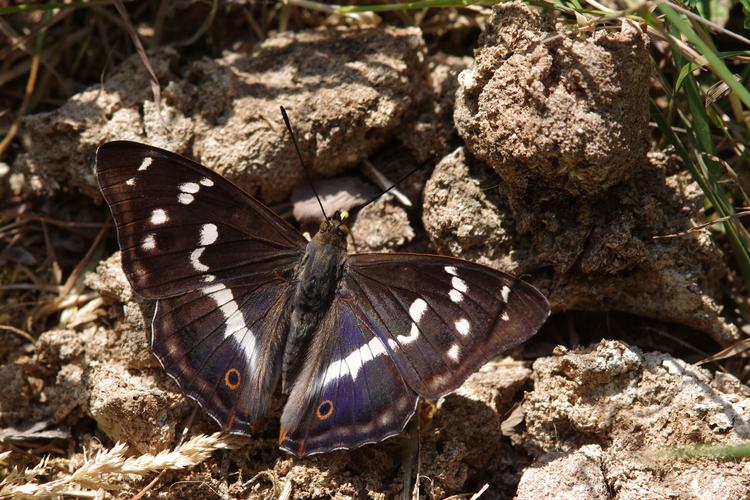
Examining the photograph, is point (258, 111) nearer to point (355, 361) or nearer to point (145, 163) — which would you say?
point (145, 163)

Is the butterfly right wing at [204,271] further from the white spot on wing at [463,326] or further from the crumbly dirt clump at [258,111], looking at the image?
the white spot on wing at [463,326]

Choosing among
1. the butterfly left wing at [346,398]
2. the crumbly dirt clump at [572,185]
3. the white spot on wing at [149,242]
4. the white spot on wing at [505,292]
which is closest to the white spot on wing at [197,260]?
the white spot on wing at [149,242]

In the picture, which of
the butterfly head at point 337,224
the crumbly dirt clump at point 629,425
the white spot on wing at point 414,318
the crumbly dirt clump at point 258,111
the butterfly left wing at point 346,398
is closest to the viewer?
the crumbly dirt clump at point 629,425

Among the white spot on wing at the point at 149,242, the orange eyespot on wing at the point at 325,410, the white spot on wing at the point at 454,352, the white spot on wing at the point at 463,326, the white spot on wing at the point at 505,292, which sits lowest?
the orange eyespot on wing at the point at 325,410

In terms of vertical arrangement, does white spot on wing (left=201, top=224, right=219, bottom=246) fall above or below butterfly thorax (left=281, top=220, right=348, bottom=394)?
above

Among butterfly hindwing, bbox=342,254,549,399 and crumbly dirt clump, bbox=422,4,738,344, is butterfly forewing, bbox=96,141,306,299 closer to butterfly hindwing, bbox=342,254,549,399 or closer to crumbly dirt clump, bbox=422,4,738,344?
butterfly hindwing, bbox=342,254,549,399

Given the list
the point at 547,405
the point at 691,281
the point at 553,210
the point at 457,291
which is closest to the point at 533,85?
the point at 553,210

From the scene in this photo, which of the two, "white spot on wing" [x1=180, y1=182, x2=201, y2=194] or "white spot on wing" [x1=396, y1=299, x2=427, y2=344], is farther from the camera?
"white spot on wing" [x1=180, y1=182, x2=201, y2=194]

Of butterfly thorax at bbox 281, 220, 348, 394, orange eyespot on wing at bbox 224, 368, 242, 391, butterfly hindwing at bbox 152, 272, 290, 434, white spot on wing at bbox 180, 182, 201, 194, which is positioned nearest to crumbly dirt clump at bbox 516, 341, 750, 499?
butterfly thorax at bbox 281, 220, 348, 394
